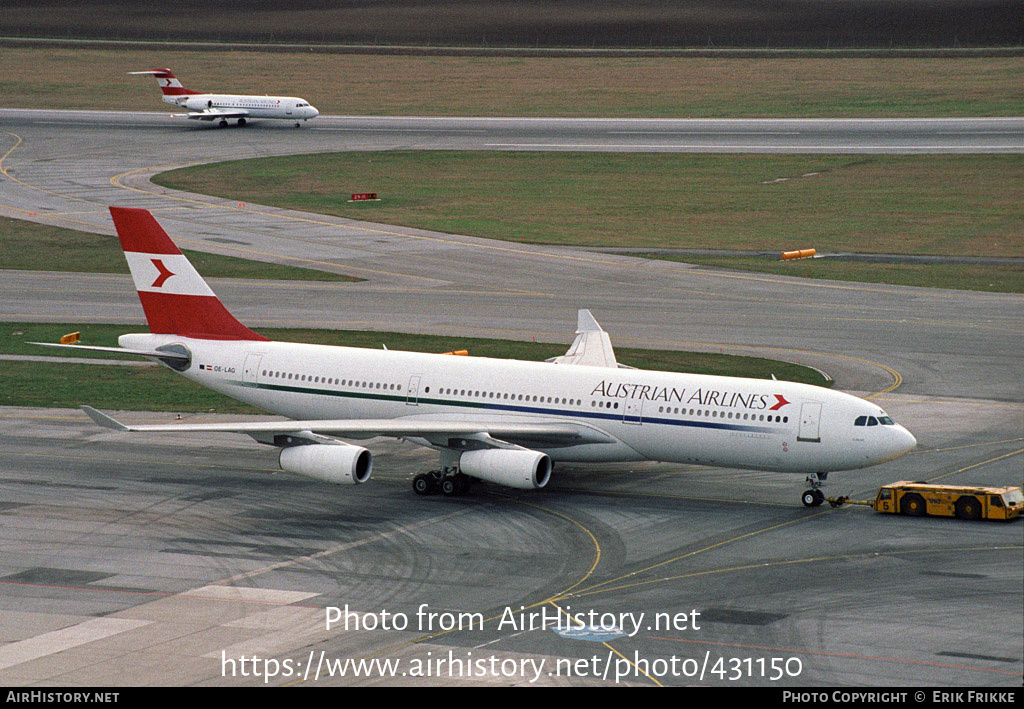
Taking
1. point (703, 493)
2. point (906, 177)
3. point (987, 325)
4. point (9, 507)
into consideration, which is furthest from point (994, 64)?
point (9, 507)

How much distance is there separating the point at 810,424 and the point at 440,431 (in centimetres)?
1257

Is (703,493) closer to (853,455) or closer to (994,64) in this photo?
(853,455)

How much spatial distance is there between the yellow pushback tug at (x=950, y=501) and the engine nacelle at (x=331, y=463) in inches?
680

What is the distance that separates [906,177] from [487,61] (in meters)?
90.7

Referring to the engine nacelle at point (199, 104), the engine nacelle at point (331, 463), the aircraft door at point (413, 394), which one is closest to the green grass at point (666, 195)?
the engine nacelle at point (199, 104)

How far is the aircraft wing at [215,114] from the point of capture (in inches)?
6220

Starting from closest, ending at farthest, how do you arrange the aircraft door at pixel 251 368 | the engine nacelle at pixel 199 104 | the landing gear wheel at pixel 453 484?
the landing gear wheel at pixel 453 484, the aircraft door at pixel 251 368, the engine nacelle at pixel 199 104

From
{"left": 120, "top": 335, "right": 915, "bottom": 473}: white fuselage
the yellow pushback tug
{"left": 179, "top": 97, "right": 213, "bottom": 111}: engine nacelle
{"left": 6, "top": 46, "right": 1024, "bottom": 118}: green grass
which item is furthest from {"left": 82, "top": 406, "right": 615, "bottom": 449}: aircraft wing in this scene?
{"left": 6, "top": 46, "right": 1024, "bottom": 118}: green grass

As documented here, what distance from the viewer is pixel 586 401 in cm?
4772

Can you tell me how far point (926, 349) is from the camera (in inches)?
2788

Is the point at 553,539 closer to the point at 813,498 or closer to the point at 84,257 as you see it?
the point at 813,498

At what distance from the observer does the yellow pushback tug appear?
4306 cm

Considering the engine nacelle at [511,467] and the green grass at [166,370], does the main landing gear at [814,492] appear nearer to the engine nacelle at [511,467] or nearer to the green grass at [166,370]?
the engine nacelle at [511,467]

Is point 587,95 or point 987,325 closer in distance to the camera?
point 987,325
